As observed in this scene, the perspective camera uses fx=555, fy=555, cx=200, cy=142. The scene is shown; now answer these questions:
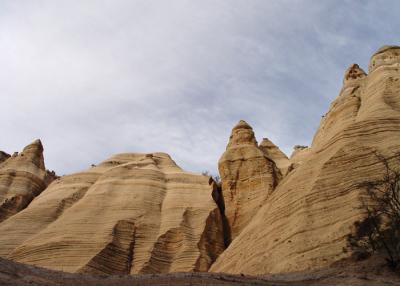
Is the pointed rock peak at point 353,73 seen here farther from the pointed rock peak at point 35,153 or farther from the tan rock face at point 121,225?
the pointed rock peak at point 35,153

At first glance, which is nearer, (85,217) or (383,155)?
(383,155)

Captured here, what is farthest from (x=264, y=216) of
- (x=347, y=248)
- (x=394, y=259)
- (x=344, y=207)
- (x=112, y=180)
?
(x=112, y=180)

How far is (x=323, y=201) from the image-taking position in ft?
77.6

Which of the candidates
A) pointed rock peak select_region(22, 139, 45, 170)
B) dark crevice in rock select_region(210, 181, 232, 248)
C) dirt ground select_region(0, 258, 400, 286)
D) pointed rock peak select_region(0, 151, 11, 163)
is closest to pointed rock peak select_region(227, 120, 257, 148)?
dark crevice in rock select_region(210, 181, 232, 248)

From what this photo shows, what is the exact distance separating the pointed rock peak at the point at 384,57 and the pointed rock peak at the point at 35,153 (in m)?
31.4

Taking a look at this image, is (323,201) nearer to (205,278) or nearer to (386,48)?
(205,278)

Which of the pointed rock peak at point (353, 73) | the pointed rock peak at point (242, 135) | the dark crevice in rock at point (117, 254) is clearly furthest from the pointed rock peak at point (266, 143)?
the dark crevice in rock at point (117, 254)

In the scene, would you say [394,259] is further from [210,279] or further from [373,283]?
[210,279]

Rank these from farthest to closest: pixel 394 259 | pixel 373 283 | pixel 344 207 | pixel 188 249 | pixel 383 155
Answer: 1. pixel 188 249
2. pixel 383 155
3. pixel 344 207
4. pixel 394 259
5. pixel 373 283

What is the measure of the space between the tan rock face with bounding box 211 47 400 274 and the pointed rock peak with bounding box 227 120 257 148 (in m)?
12.6

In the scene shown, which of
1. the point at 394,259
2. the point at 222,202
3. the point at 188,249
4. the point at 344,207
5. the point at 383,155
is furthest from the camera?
the point at 222,202

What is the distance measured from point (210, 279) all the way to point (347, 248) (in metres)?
7.01

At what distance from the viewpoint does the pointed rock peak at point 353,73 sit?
39.6 m

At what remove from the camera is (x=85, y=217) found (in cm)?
3625
